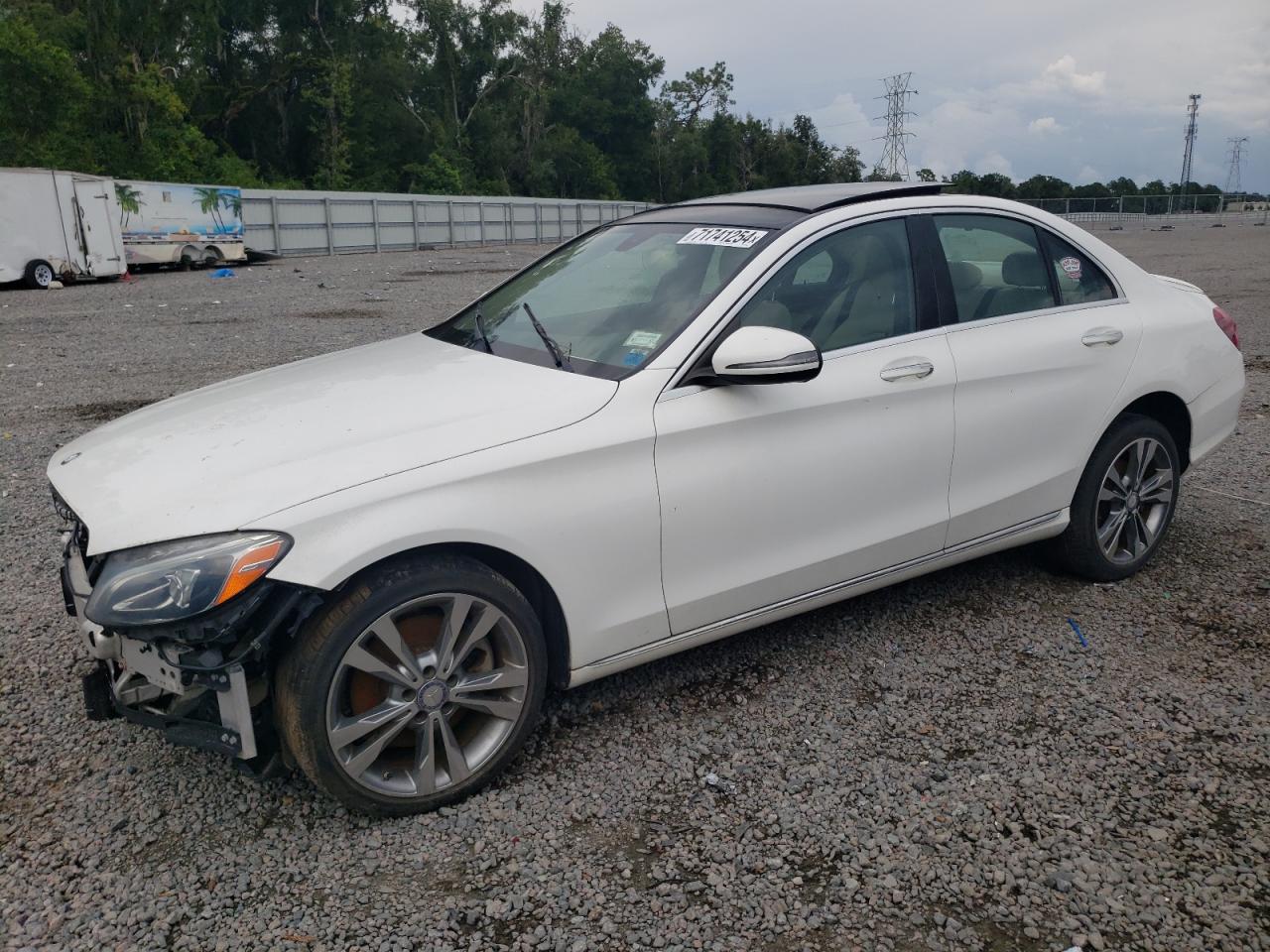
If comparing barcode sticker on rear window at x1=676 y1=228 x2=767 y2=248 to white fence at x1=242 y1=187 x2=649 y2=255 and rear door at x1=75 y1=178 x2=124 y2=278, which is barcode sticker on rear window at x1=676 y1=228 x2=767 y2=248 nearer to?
rear door at x1=75 y1=178 x2=124 y2=278

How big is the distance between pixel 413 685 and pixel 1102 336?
3232 mm

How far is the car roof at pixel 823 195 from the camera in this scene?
3.87 meters

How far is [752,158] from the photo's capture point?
4038 inches

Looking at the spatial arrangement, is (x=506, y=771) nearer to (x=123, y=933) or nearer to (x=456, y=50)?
(x=123, y=933)

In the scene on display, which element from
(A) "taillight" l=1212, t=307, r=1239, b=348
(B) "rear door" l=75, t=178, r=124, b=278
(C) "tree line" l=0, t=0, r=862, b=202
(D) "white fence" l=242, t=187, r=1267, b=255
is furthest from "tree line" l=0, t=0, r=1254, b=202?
(A) "taillight" l=1212, t=307, r=1239, b=348

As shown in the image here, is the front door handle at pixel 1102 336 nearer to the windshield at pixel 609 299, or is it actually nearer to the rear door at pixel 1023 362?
the rear door at pixel 1023 362

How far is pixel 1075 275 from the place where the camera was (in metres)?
4.42

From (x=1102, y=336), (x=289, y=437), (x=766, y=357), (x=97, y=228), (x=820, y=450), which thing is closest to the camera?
(x=289, y=437)

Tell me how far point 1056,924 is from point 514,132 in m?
77.4

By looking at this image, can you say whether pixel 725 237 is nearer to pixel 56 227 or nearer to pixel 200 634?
pixel 200 634

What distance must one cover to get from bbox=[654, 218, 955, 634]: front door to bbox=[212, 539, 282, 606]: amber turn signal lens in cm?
119

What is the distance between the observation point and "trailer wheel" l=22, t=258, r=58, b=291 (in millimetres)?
23016

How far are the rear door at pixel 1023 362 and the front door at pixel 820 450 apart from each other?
0.53 ft

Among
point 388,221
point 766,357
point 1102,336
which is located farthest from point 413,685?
point 388,221
